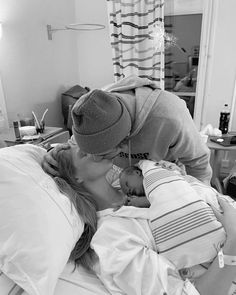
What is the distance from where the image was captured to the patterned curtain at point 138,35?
7.83ft

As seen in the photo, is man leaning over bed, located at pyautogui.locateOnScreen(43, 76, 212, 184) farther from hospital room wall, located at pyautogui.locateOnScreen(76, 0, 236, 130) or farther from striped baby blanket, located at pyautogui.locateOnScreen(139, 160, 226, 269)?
hospital room wall, located at pyautogui.locateOnScreen(76, 0, 236, 130)

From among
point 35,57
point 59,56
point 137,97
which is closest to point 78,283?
point 137,97

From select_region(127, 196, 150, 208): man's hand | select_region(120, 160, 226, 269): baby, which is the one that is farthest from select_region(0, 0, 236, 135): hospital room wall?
select_region(120, 160, 226, 269): baby

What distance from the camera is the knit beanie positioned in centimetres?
79

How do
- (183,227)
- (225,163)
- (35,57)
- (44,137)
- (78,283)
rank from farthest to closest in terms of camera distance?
(225,163)
(35,57)
(44,137)
(78,283)
(183,227)

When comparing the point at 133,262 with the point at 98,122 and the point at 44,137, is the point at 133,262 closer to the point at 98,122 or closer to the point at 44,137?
the point at 98,122

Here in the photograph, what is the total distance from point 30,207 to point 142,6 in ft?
7.44

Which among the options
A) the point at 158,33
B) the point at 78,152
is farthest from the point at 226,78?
the point at 78,152

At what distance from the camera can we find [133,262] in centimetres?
74

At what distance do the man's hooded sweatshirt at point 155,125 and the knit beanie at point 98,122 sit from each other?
126mm

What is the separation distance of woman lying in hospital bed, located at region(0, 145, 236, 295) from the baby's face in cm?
8

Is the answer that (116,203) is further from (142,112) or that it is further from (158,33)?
(158,33)

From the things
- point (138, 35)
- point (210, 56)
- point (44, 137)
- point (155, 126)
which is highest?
point (138, 35)

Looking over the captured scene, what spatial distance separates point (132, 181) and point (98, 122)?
0.95ft
